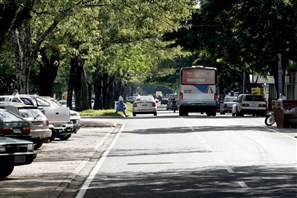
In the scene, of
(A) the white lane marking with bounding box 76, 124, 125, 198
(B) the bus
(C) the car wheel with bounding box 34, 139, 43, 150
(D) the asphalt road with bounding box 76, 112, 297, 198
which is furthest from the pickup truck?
(B) the bus

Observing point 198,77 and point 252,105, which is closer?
point 198,77

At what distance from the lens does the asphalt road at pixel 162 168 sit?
47.4 ft

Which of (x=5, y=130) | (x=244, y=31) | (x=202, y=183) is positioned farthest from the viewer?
(x=244, y=31)

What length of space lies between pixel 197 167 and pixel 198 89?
116 feet

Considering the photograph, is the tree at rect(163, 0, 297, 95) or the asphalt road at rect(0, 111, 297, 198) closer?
the asphalt road at rect(0, 111, 297, 198)

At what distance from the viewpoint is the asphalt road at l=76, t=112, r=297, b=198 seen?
14.4m

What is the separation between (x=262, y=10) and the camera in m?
37.1

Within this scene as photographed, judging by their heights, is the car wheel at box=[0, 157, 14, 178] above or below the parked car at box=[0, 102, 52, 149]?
below

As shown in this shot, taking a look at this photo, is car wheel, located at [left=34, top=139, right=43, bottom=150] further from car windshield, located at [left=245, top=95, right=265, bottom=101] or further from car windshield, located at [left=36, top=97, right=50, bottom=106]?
car windshield, located at [left=245, top=95, right=265, bottom=101]

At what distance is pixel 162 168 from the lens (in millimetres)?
18859

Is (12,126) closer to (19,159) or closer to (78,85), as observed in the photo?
(19,159)

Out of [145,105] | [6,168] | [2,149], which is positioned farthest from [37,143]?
[145,105]

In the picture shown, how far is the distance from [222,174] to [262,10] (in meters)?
21.1

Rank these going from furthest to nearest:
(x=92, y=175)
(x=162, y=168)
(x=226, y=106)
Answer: (x=226, y=106) < (x=162, y=168) < (x=92, y=175)
